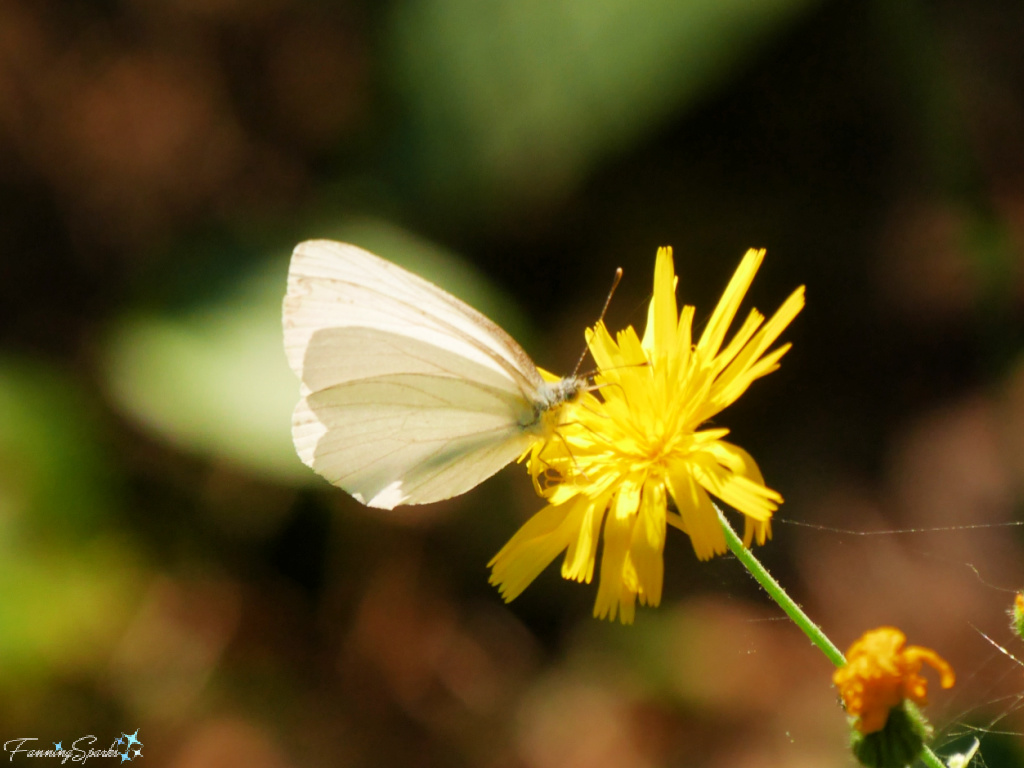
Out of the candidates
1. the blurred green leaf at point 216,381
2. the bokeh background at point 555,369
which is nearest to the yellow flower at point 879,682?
the bokeh background at point 555,369

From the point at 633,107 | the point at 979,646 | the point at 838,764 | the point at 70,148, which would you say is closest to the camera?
the point at 838,764

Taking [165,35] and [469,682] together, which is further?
[165,35]

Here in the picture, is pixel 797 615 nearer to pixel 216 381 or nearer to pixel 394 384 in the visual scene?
pixel 394 384

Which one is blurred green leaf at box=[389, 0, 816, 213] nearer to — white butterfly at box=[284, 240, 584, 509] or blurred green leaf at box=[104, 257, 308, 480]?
blurred green leaf at box=[104, 257, 308, 480]

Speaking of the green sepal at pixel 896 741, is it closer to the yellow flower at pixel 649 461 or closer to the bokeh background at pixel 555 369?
the yellow flower at pixel 649 461

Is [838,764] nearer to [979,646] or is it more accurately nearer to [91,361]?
[979,646]

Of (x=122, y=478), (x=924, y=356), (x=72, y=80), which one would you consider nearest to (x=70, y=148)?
(x=72, y=80)

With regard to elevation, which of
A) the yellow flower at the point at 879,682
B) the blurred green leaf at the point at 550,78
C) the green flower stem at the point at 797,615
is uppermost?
the blurred green leaf at the point at 550,78

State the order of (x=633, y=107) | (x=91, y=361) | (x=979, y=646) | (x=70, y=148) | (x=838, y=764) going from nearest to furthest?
(x=838, y=764) → (x=979, y=646) → (x=633, y=107) → (x=91, y=361) → (x=70, y=148)
